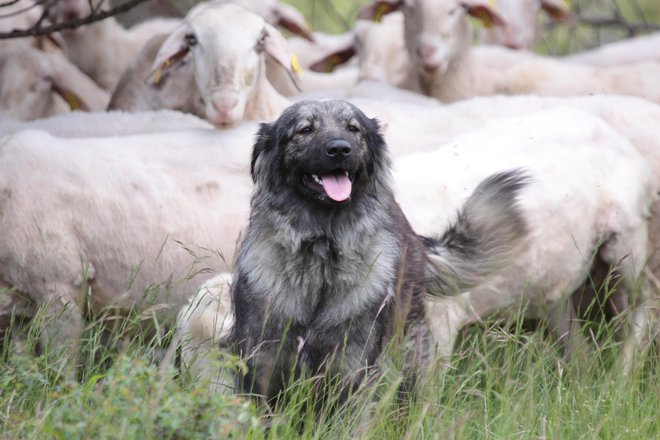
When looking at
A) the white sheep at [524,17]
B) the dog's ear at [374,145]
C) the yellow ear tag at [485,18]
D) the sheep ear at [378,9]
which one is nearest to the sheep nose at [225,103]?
the dog's ear at [374,145]

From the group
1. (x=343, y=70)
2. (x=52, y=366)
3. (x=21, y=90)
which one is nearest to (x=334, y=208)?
(x=52, y=366)

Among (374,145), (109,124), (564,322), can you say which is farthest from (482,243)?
(109,124)

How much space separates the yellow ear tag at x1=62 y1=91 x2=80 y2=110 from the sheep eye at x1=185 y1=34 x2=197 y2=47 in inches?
53.3

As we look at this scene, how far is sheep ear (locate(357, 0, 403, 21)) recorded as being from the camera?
771 cm

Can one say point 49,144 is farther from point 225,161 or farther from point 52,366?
point 52,366

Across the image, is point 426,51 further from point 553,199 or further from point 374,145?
point 374,145

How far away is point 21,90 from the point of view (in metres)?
7.26

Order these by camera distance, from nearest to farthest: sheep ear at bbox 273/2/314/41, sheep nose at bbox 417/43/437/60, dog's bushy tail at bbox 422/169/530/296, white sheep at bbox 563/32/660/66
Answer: dog's bushy tail at bbox 422/169/530/296, sheep nose at bbox 417/43/437/60, sheep ear at bbox 273/2/314/41, white sheep at bbox 563/32/660/66

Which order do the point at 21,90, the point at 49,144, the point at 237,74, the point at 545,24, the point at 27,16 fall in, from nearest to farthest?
the point at 49,144 < the point at 237,74 < the point at 21,90 < the point at 27,16 < the point at 545,24

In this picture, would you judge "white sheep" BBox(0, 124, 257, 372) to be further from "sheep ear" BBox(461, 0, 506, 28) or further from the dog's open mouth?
"sheep ear" BBox(461, 0, 506, 28)

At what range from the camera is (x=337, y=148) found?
159 inches

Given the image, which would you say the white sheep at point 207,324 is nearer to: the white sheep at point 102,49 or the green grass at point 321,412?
the green grass at point 321,412

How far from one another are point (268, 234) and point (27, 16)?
17.2 feet

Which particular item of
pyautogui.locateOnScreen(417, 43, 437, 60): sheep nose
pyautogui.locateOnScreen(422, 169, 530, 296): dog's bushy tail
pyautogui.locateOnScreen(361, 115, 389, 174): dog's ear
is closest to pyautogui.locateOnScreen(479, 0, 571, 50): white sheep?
pyautogui.locateOnScreen(417, 43, 437, 60): sheep nose
